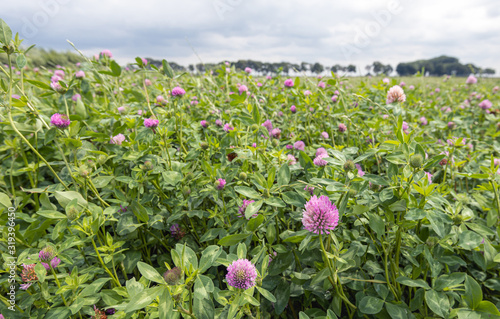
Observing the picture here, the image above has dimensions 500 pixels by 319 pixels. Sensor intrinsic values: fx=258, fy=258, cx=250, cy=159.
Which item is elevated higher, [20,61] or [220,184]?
[20,61]

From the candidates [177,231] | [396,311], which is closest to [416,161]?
[396,311]

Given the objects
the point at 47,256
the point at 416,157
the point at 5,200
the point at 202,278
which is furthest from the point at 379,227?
the point at 5,200

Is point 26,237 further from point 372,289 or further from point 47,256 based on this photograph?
point 372,289

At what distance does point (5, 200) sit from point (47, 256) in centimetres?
51

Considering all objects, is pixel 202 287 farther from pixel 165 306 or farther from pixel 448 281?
pixel 448 281

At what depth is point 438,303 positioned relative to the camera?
92cm

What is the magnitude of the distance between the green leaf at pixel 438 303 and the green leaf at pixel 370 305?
0.53 ft

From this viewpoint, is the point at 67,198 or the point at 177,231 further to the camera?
the point at 177,231

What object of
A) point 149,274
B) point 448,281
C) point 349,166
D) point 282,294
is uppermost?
point 349,166

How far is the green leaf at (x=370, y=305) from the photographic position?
3.23ft

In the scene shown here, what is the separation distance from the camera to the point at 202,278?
782 mm

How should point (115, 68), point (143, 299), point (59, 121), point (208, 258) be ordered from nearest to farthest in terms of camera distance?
point (143, 299) < point (208, 258) < point (59, 121) < point (115, 68)

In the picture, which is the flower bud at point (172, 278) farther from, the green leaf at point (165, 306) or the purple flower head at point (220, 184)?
the purple flower head at point (220, 184)

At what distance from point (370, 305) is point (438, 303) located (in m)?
0.23
